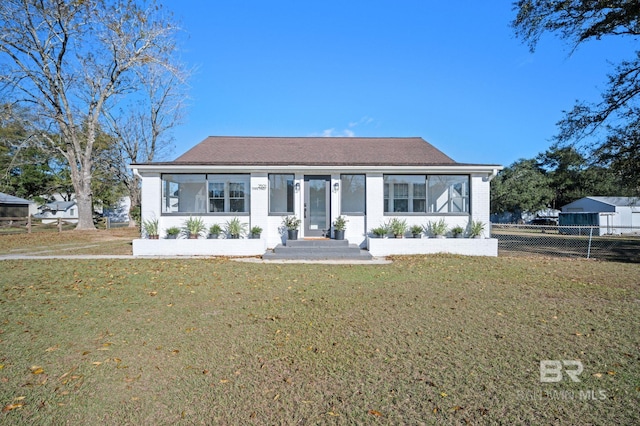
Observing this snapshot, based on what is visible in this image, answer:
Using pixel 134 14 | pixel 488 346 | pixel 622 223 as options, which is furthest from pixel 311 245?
pixel 622 223

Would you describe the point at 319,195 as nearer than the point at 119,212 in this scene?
Yes

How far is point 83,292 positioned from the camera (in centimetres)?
592

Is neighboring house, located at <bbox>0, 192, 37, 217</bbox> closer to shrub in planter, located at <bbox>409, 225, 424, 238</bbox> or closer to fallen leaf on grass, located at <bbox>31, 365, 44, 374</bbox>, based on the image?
shrub in planter, located at <bbox>409, 225, 424, 238</bbox>

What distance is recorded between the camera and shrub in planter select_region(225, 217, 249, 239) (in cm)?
1126

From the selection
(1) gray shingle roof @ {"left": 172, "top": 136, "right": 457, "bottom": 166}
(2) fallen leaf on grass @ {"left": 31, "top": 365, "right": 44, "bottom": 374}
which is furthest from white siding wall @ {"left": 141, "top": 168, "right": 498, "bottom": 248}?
(2) fallen leaf on grass @ {"left": 31, "top": 365, "right": 44, "bottom": 374}

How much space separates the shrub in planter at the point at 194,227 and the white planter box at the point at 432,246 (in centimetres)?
597

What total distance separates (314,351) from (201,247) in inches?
328

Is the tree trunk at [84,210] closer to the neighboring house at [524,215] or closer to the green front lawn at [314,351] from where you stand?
the green front lawn at [314,351]

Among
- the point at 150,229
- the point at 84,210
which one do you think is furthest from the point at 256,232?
the point at 84,210

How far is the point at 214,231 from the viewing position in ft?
37.1

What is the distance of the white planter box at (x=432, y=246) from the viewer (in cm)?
1092

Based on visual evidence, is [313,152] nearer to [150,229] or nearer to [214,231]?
[214,231]

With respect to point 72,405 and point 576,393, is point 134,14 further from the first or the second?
point 576,393

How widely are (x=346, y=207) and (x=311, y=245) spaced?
2.16m
